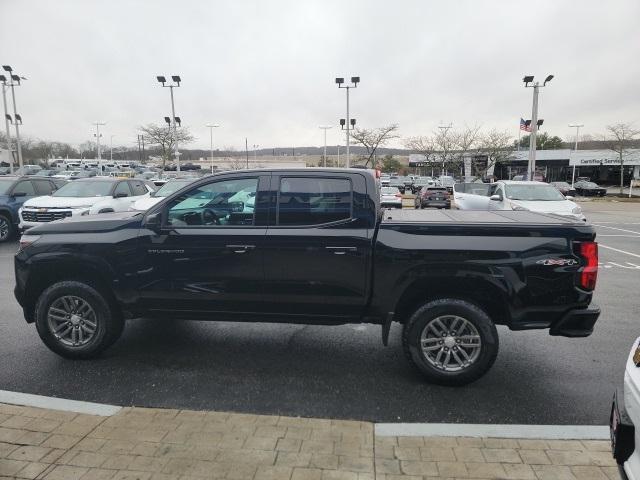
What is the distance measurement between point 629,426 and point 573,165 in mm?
58359

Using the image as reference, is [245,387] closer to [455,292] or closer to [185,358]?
[185,358]

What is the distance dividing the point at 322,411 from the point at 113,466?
150cm

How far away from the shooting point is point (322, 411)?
3.61 meters

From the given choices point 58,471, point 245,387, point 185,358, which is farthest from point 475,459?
point 185,358

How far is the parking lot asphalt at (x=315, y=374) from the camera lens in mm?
3686

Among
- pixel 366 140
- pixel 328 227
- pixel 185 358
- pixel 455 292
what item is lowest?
pixel 185 358

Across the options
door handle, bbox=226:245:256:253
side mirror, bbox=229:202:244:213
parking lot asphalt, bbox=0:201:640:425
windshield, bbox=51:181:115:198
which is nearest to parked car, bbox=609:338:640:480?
parking lot asphalt, bbox=0:201:640:425

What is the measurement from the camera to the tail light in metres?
3.87

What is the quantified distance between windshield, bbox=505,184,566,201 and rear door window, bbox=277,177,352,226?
36.5 ft

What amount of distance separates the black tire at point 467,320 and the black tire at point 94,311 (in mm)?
2856

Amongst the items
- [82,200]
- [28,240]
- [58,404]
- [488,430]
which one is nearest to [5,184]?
[82,200]

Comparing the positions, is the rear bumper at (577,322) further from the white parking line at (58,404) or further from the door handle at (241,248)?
the white parking line at (58,404)

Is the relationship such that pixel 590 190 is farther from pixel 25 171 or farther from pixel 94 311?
pixel 25 171

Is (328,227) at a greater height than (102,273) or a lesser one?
greater
